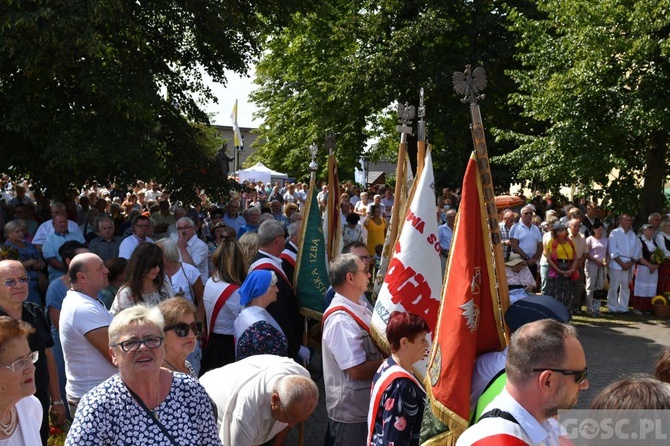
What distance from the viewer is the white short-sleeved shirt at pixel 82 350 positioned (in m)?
4.57

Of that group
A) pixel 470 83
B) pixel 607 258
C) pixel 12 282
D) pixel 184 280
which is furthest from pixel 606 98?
pixel 12 282

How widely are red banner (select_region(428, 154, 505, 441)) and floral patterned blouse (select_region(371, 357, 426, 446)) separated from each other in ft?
0.61

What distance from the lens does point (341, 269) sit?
503 cm

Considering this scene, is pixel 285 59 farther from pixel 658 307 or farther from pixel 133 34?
pixel 658 307

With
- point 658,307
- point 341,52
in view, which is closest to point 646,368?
point 658,307

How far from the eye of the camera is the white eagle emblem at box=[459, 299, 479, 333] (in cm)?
387

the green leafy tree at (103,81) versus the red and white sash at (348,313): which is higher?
the green leafy tree at (103,81)

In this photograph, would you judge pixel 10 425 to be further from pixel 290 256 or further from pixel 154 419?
pixel 290 256

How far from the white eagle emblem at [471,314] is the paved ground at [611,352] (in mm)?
3187

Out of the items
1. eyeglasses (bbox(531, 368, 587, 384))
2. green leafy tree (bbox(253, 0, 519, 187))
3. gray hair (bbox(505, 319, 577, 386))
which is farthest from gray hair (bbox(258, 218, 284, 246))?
green leafy tree (bbox(253, 0, 519, 187))

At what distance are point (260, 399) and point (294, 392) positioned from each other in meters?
0.21

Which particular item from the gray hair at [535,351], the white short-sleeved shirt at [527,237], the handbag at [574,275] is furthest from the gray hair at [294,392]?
the white short-sleeved shirt at [527,237]

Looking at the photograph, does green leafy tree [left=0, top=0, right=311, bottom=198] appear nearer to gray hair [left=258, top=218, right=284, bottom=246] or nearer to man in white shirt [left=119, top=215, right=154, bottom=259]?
man in white shirt [left=119, top=215, right=154, bottom=259]

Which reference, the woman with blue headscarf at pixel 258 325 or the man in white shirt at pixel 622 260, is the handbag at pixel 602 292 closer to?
the man in white shirt at pixel 622 260
